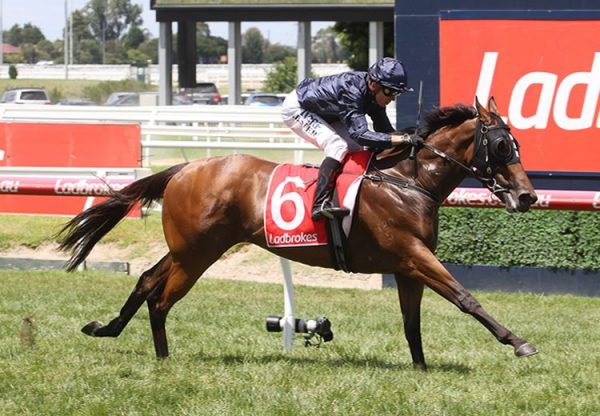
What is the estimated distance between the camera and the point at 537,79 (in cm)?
1148

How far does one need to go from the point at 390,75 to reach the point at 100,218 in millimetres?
2365

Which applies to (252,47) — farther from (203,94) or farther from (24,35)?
(203,94)

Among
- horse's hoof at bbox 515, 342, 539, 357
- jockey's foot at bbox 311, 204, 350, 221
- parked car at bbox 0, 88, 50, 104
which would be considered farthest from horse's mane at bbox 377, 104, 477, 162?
parked car at bbox 0, 88, 50, 104

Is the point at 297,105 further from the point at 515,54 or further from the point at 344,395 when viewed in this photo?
the point at 515,54

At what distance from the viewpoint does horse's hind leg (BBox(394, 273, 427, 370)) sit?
7.16 meters

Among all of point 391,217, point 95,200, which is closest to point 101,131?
point 95,200

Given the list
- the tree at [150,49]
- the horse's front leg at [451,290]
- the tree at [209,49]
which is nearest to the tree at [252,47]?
the tree at [209,49]

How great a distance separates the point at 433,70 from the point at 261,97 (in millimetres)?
30950

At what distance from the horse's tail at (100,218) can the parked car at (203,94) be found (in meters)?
34.3

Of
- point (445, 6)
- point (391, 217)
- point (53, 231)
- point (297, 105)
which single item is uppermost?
point (445, 6)

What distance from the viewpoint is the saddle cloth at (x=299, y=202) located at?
23.6 feet

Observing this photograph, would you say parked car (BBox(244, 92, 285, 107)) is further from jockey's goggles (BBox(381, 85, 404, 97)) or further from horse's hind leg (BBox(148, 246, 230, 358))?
jockey's goggles (BBox(381, 85, 404, 97))

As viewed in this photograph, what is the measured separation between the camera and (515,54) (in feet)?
38.1

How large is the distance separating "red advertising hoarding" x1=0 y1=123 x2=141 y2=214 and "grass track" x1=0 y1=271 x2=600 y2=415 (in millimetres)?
3057
